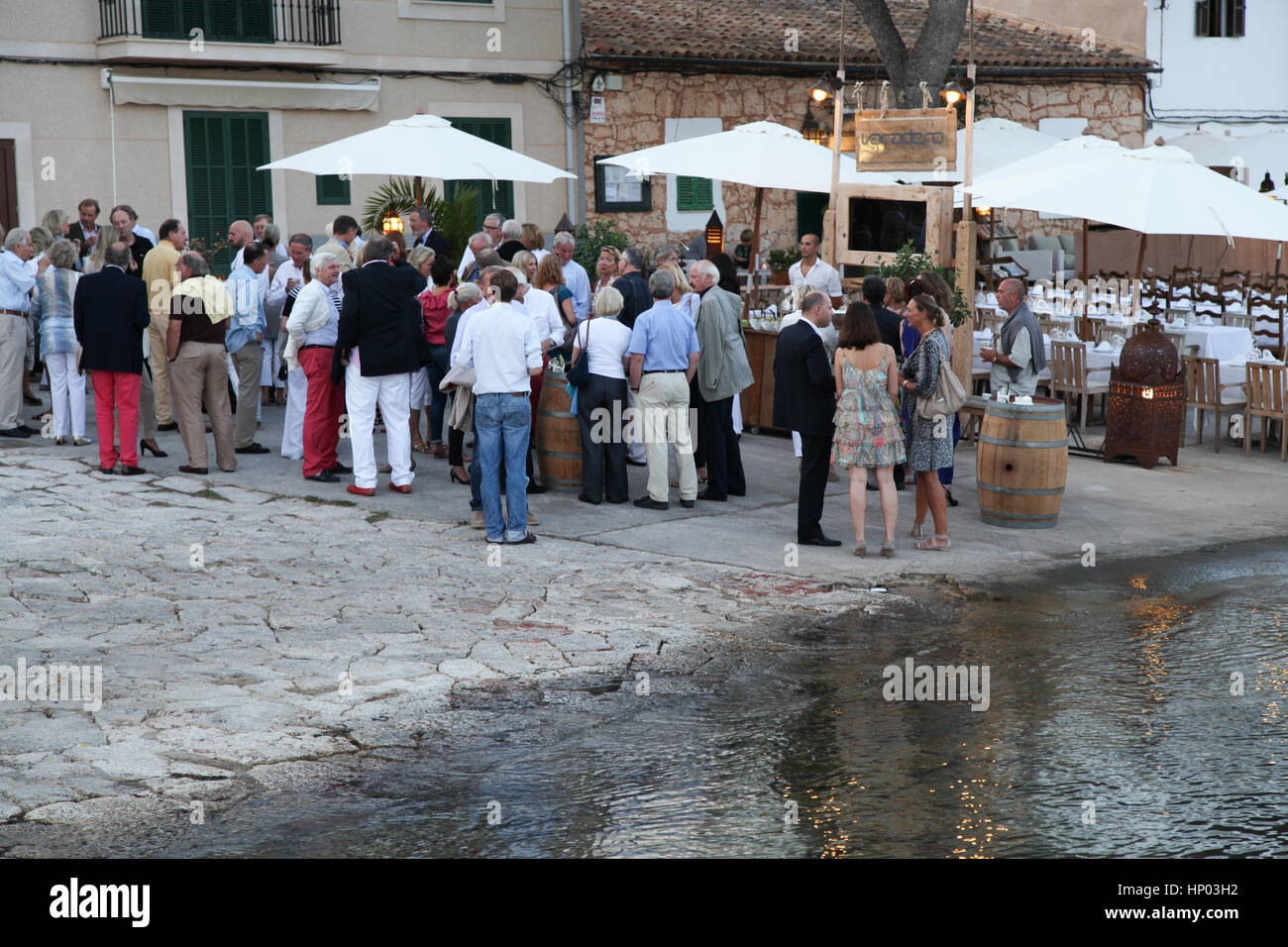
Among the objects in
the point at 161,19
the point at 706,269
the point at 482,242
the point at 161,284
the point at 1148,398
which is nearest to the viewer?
the point at 706,269

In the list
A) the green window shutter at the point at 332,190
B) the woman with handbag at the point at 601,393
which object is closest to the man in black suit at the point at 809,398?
the woman with handbag at the point at 601,393

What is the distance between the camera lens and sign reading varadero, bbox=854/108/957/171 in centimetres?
1370

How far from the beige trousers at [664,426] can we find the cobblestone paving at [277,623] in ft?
4.01

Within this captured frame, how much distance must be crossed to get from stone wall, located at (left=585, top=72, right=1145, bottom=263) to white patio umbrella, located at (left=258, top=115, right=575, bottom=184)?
23.1ft

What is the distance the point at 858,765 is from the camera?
5.97 meters

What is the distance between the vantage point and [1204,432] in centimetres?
1470

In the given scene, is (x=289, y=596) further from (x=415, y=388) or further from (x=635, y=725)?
(x=415, y=388)

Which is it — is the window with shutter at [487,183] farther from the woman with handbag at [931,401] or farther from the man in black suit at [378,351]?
the woman with handbag at [931,401]

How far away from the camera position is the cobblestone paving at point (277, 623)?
239 inches

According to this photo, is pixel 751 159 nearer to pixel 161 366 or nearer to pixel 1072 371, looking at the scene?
pixel 1072 371

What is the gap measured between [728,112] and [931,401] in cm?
1473

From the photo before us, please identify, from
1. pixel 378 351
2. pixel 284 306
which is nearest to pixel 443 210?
pixel 284 306

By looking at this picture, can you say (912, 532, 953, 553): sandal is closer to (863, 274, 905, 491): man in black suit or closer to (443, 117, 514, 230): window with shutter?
(863, 274, 905, 491): man in black suit

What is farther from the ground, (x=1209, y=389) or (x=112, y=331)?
(x=112, y=331)
